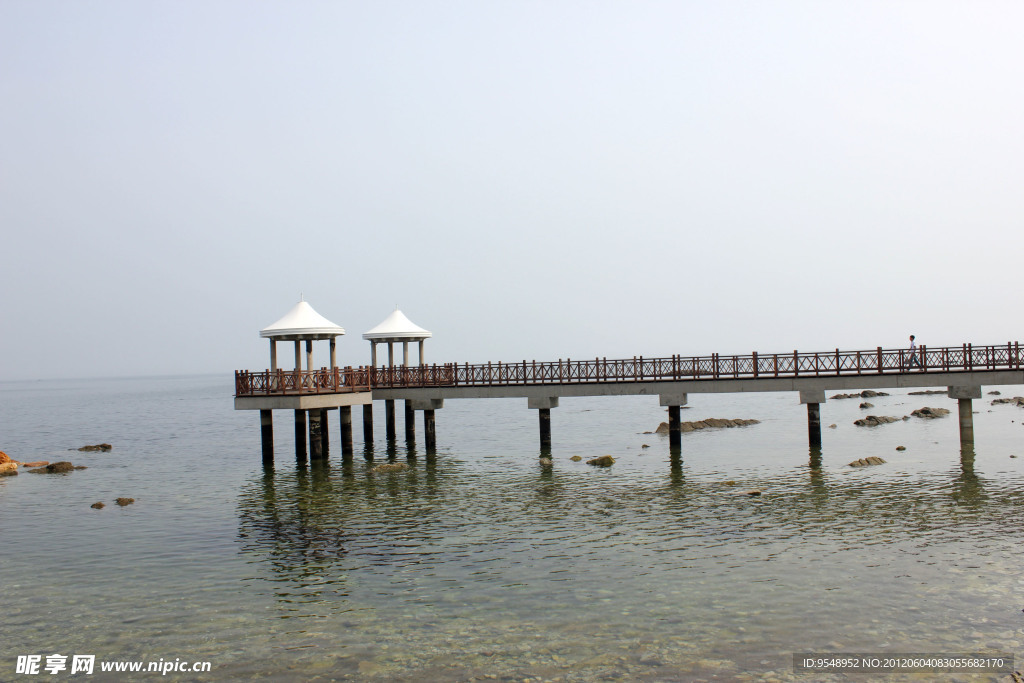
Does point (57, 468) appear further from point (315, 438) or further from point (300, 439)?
point (315, 438)

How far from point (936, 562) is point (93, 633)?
1793 cm

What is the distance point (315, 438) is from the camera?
3738cm

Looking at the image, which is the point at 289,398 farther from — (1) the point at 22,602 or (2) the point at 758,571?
(2) the point at 758,571

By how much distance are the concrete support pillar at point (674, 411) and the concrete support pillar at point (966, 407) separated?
11.7 metres

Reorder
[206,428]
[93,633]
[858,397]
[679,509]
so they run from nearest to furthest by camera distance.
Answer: [93,633], [679,509], [206,428], [858,397]

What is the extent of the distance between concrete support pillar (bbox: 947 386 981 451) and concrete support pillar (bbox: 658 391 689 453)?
38.3 ft

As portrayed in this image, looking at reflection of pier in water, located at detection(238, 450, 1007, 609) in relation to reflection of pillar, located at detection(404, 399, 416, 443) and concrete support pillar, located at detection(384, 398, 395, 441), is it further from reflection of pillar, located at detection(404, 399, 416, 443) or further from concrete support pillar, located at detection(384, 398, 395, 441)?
concrete support pillar, located at detection(384, 398, 395, 441)

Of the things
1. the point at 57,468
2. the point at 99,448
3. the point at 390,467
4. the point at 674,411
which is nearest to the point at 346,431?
the point at 390,467

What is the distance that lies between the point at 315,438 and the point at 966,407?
101 ft

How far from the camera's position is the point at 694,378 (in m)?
36.3

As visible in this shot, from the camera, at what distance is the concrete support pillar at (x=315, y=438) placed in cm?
3725

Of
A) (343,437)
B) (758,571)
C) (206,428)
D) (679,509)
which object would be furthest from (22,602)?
(206,428)

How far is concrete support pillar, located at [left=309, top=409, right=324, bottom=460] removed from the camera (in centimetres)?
3725

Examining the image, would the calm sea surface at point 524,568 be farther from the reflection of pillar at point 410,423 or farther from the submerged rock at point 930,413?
the submerged rock at point 930,413
